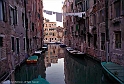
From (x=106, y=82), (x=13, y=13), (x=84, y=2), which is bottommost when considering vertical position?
(x=106, y=82)

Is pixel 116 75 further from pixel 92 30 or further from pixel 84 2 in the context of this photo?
pixel 84 2

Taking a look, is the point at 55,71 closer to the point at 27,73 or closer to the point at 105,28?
the point at 27,73

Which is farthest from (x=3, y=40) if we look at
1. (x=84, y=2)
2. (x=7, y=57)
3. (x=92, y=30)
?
(x=84, y=2)

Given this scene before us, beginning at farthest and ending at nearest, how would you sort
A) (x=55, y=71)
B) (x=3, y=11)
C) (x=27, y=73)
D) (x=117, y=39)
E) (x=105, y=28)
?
(x=105, y=28)
(x=55, y=71)
(x=27, y=73)
(x=117, y=39)
(x=3, y=11)

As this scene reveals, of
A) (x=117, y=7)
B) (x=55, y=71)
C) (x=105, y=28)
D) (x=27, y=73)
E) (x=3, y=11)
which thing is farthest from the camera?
(x=105, y=28)

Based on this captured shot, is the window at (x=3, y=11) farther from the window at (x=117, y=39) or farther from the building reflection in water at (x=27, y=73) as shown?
the window at (x=117, y=39)

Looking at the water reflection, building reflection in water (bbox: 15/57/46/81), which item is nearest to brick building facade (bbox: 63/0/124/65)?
the water reflection

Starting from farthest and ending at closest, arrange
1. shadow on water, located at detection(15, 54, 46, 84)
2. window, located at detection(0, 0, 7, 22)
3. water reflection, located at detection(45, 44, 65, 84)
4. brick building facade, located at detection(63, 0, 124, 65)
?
brick building facade, located at detection(63, 0, 124, 65) < shadow on water, located at detection(15, 54, 46, 84) < water reflection, located at detection(45, 44, 65, 84) < window, located at detection(0, 0, 7, 22)

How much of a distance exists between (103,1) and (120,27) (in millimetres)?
4494

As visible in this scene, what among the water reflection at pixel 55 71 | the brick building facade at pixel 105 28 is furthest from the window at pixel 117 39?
the water reflection at pixel 55 71

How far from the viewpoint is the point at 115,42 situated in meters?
14.0

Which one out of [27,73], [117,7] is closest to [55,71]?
[27,73]

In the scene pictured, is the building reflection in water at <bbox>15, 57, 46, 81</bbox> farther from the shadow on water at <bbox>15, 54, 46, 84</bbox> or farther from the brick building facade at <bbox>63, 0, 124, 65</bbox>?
the brick building facade at <bbox>63, 0, 124, 65</bbox>

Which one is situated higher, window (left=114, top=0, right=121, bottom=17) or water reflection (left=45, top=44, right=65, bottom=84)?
window (left=114, top=0, right=121, bottom=17)
